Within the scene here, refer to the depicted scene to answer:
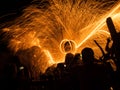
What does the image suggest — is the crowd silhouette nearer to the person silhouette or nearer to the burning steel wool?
the person silhouette

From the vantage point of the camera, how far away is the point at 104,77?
13.9 feet

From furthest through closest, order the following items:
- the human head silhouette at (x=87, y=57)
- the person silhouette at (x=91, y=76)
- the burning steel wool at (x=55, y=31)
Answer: the burning steel wool at (x=55, y=31) → the human head silhouette at (x=87, y=57) → the person silhouette at (x=91, y=76)

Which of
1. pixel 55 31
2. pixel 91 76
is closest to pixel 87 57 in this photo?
pixel 91 76

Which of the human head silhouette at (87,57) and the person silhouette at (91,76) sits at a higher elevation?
the human head silhouette at (87,57)

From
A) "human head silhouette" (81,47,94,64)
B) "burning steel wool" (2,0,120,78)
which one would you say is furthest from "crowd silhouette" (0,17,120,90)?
"burning steel wool" (2,0,120,78)

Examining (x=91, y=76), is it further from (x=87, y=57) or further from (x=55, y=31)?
(x=55, y=31)

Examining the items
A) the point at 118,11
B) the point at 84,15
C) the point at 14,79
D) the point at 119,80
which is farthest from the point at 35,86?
the point at 84,15

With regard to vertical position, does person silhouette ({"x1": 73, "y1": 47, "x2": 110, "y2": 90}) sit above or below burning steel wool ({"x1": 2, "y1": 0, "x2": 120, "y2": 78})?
below

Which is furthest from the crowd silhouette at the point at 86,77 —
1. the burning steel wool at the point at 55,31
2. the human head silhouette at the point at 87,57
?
the burning steel wool at the point at 55,31

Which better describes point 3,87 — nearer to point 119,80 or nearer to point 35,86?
point 35,86

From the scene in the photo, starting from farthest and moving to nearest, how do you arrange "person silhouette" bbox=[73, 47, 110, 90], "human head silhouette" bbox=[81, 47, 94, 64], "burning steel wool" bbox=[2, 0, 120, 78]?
1. "burning steel wool" bbox=[2, 0, 120, 78]
2. "human head silhouette" bbox=[81, 47, 94, 64]
3. "person silhouette" bbox=[73, 47, 110, 90]

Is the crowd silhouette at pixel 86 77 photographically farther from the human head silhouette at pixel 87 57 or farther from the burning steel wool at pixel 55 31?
the burning steel wool at pixel 55 31

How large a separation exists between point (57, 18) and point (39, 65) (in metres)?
2.44

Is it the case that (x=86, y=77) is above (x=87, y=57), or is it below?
below
